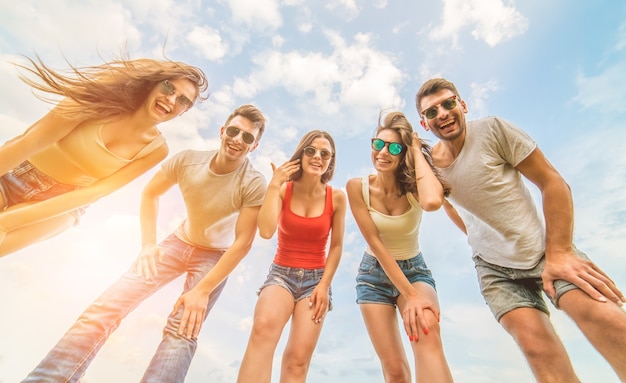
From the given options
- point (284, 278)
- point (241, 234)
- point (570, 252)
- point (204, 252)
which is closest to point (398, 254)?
point (284, 278)

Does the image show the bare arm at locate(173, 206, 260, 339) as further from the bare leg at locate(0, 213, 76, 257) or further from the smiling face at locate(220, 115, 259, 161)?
the bare leg at locate(0, 213, 76, 257)

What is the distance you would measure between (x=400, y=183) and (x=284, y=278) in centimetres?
253

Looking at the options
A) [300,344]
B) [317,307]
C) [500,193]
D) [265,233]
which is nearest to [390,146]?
[500,193]

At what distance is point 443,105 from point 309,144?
232 cm

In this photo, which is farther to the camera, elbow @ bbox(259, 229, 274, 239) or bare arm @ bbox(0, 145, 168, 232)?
elbow @ bbox(259, 229, 274, 239)

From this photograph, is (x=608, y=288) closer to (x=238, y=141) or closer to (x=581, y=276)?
(x=581, y=276)

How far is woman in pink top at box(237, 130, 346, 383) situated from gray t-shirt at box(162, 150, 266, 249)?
430 mm

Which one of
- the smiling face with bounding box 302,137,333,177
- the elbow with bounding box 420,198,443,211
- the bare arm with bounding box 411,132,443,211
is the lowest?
the elbow with bounding box 420,198,443,211

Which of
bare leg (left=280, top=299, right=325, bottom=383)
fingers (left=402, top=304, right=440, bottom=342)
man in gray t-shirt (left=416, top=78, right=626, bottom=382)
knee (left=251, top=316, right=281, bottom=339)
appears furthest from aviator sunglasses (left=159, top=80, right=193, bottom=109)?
fingers (left=402, top=304, right=440, bottom=342)

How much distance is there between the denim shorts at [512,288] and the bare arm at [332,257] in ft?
7.29

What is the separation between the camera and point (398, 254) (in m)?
5.36

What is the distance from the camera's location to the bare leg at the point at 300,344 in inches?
170

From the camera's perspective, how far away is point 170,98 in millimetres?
5387

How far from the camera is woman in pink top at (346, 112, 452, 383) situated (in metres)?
4.50
